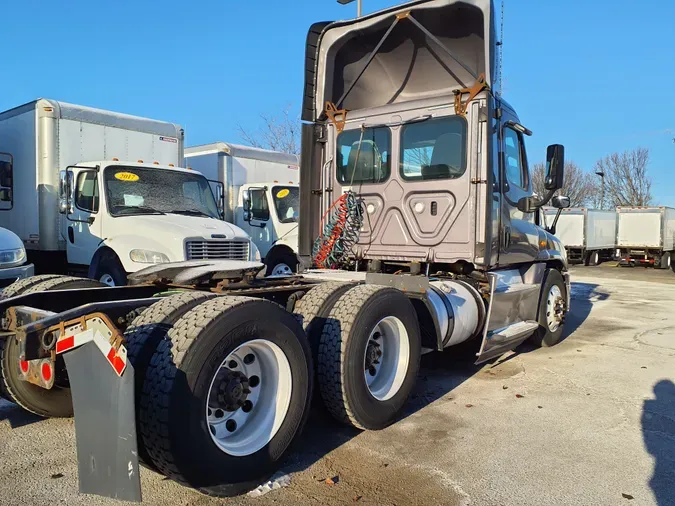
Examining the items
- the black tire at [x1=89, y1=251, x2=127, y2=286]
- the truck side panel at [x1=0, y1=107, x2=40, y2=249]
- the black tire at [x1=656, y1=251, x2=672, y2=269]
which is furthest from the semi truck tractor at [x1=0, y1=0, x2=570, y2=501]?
the black tire at [x1=656, y1=251, x2=672, y2=269]

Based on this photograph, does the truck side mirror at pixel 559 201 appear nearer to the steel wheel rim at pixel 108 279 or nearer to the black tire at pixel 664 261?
the steel wheel rim at pixel 108 279

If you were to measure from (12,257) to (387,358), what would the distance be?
5412mm

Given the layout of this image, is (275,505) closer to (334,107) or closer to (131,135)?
(334,107)

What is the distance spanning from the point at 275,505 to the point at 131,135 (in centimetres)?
890

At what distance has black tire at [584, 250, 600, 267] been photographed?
98.7 ft

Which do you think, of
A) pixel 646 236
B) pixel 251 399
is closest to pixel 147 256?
pixel 251 399

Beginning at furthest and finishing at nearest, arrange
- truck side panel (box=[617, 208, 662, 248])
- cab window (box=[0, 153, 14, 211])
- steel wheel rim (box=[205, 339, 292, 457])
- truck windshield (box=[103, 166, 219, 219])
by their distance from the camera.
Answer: truck side panel (box=[617, 208, 662, 248])
cab window (box=[0, 153, 14, 211])
truck windshield (box=[103, 166, 219, 219])
steel wheel rim (box=[205, 339, 292, 457])

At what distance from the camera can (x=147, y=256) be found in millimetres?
7844

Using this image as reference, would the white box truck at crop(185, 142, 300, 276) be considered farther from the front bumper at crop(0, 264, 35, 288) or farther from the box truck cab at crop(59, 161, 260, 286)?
the front bumper at crop(0, 264, 35, 288)

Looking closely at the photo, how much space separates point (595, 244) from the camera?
97.5 feet

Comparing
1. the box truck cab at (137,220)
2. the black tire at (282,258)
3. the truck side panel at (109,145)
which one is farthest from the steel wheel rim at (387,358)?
the black tire at (282,258)

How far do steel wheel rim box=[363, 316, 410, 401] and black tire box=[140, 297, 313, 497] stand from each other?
125 cm

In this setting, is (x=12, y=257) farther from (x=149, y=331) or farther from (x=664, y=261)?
(x=664, y=261)

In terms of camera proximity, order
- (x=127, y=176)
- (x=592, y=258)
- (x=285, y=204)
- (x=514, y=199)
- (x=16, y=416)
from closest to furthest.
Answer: (x=16, y=416), (x=514, y=199), (x=127, y=176), (x=285, y=204), (x=592, y=258)
